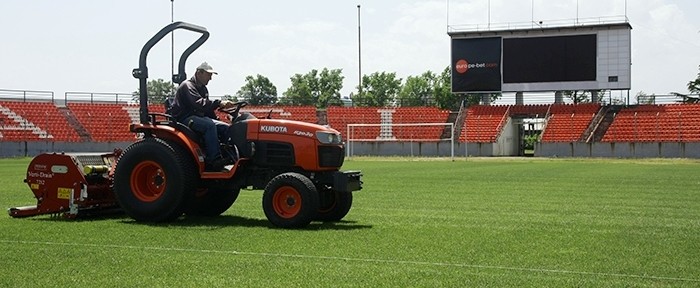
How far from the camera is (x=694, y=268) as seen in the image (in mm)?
6863

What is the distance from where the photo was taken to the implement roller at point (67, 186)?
10.5m

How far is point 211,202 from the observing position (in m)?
11.2

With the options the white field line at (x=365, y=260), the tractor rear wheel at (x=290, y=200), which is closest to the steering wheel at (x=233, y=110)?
the tractor rear wheel at (x=290, y=200)

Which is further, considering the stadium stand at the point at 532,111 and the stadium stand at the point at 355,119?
the stadium stand at the point at 355,119

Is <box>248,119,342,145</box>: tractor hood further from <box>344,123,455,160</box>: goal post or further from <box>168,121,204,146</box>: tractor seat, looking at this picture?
<box>344,123,455,160</box>: goal post

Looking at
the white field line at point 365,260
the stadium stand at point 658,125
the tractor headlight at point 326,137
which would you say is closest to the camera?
the white field line at point 365,260

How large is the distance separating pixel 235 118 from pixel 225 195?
135cm

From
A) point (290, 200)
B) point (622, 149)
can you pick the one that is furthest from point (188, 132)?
point (622, 149)

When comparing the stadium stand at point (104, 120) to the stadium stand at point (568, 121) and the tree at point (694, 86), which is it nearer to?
the stadium stand at point (568, 121)

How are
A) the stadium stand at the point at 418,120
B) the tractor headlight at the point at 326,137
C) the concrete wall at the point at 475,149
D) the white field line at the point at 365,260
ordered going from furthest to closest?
the stadium stand at the point at 418,120, the concrete wall at the point at 475,149, the tractor headlight at the point at 326,137, the white field line at the point at 365,260

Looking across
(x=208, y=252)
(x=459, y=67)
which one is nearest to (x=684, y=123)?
(x=459, y=67)

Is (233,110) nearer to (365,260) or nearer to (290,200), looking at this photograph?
(290,200)

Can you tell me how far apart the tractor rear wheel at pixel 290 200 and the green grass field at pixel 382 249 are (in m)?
0.18

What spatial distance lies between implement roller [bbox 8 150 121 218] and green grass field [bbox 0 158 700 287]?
9.7 inches
